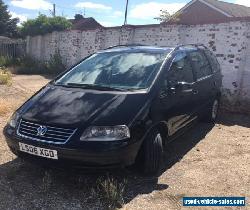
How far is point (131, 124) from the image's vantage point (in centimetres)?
425

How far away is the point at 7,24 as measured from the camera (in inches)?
1709

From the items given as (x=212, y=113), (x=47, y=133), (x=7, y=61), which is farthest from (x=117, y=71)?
(x=7, y=61)

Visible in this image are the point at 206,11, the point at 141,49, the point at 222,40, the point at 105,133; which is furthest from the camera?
the point at 206,11

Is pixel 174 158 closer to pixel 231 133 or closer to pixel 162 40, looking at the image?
pixel 231 133

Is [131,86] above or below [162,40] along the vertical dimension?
below

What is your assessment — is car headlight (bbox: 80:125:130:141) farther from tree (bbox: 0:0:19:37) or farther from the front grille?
tree (bbox: 0:0:19:37)

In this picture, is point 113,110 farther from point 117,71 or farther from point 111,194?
point 117,71

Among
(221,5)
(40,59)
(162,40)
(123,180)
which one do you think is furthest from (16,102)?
(221,5)

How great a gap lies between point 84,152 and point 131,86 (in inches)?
51.5

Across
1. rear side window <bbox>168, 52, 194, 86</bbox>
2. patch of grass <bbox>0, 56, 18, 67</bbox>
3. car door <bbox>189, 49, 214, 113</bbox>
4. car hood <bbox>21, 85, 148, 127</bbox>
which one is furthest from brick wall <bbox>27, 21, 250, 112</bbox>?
patch of grass <bbox>0, 56, 18, 67</bbox>

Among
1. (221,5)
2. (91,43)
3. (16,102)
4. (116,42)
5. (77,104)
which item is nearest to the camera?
(77,104)

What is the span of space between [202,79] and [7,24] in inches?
1613

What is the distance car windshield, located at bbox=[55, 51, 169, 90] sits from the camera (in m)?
5.02

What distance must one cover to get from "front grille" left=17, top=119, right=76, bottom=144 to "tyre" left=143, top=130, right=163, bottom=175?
97 cm
